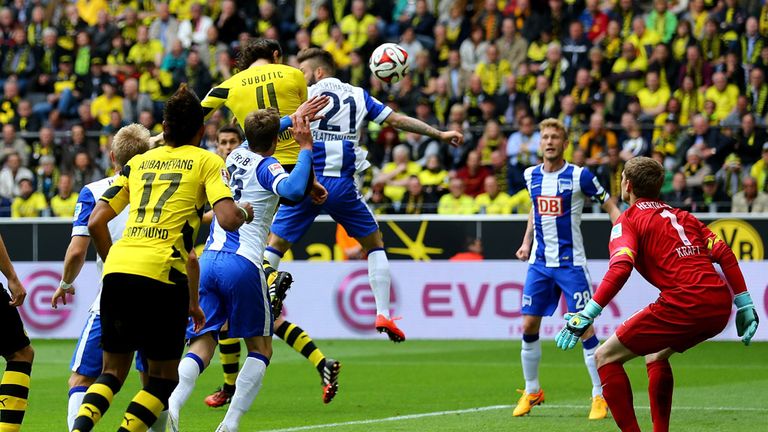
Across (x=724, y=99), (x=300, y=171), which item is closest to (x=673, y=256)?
(x=300, y=171)

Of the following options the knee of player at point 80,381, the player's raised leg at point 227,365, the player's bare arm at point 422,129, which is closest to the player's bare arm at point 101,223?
the knee of player at point 80,381

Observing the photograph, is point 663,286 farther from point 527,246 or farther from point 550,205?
point 527,246

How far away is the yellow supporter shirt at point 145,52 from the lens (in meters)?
24.5

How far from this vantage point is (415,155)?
2084 cm

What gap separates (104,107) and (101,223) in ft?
56.3

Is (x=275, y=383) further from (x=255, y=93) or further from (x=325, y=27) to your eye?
(x=325, y=27)

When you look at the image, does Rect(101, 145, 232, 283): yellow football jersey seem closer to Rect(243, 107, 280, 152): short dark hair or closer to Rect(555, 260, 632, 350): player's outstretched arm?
Rect(243, 107, 280, 152): short dark hair

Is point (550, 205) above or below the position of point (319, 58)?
below

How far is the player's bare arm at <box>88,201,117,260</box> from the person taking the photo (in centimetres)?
701

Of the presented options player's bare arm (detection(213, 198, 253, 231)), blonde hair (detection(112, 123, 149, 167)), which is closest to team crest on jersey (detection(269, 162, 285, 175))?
blonde hair (detection(112, 123, 149, 167))

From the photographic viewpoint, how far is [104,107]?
23.7 m

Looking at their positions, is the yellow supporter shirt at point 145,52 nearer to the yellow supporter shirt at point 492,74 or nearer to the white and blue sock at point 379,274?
the yellow supporter shirt at point 492,74

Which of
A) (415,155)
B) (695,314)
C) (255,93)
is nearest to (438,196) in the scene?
(415,155)

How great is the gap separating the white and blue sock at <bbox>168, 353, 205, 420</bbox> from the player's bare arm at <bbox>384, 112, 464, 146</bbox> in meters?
2.89
